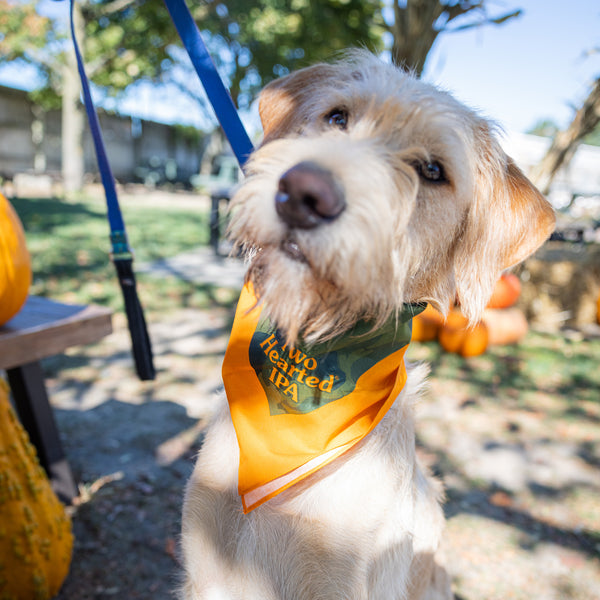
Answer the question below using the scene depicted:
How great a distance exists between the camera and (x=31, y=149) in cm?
2042

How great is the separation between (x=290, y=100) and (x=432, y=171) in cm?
64

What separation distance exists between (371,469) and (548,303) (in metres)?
6.30

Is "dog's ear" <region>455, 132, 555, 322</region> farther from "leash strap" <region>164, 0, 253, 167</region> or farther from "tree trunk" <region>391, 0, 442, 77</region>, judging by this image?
"tree trunk" <region>391, 0, 442, 77</region>

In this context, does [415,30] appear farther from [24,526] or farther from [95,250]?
[95,250]

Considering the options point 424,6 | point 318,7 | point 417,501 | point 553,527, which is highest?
point 318,7

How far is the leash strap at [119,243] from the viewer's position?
6.15 feet

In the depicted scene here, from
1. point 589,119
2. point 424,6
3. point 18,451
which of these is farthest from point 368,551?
point 589,119

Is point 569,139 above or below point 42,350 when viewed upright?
above

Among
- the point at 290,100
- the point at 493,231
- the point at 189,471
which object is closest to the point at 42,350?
the point at 189,471

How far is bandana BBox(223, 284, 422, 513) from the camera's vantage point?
1.51 metres

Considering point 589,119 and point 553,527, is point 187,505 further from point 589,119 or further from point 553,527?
point 589,119

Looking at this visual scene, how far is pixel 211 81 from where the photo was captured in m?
1.67

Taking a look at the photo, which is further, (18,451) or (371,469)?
(18,451)

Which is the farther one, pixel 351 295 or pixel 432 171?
pixel 432 171
